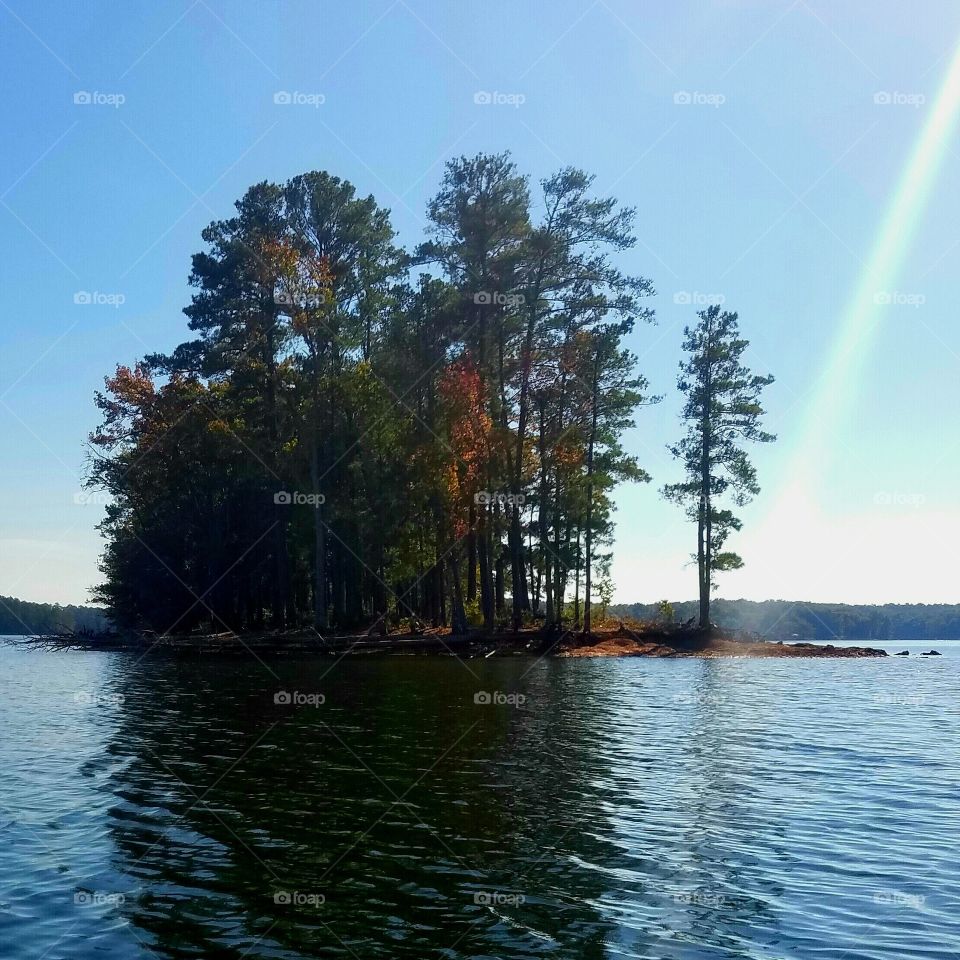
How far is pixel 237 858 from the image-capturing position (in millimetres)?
12008

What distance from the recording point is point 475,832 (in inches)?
527
